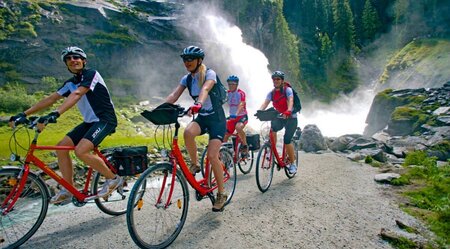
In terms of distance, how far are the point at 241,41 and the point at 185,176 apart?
2127 inches

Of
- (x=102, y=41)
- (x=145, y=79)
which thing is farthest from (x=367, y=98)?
(x=102, y=41)

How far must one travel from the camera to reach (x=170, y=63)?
165 feet

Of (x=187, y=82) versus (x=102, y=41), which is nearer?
(x=187, y=82)

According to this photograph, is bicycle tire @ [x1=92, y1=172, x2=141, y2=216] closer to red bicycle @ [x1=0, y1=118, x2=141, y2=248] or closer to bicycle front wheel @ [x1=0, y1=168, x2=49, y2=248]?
red bicycle @ [x1=0, y1=118, x2=141, y2=248]

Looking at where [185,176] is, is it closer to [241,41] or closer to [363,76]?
[241,41]

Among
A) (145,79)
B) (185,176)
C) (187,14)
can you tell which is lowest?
(185,176)

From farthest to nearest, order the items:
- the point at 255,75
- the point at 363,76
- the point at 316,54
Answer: the point at 316,54
the point at 363,76
the point at 255,75

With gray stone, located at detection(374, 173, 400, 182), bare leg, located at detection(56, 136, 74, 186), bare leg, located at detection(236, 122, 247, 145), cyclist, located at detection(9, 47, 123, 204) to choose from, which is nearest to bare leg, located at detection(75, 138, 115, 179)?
cyclist, located at detection(9, 47, 123, 204)

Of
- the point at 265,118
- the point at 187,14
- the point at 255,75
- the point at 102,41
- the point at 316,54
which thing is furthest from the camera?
the point at 316,54

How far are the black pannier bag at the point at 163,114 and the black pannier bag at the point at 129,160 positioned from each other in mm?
1322

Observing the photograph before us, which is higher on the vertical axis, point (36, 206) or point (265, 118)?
point (265, 118)

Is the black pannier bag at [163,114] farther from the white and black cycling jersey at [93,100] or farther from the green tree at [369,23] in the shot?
the green tree at [369,23]

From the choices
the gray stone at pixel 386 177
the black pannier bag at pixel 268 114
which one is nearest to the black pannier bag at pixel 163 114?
the black pannier bag at pixel 268 114

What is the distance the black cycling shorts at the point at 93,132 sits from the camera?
18.2ft
